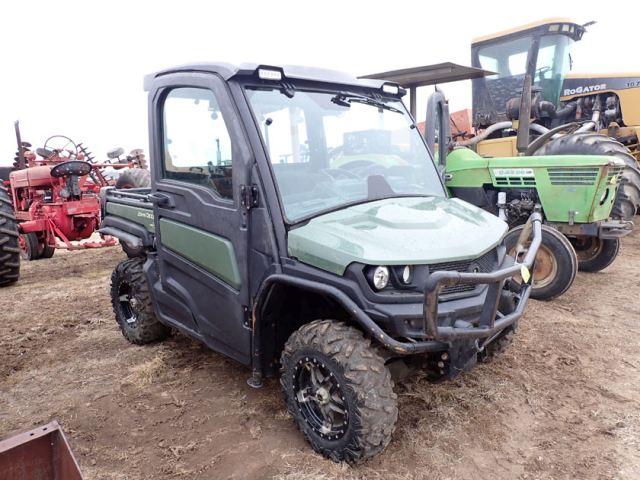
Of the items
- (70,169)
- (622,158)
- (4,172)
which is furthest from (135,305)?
(4,172)

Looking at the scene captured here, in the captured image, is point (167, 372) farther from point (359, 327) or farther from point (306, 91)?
point (306, 91)

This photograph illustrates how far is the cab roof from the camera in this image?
275 centimetres

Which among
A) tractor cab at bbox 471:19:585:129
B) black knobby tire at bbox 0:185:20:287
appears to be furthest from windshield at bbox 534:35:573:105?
black knobby tire at bbox 0:185:20:287

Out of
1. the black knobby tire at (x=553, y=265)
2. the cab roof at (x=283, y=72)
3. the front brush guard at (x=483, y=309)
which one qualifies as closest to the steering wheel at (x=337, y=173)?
the cab roof at (x=283, y=72)

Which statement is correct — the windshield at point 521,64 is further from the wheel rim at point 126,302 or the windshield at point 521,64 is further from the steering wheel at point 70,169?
the wheel rim at point 126,302

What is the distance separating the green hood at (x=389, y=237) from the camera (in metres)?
2.41

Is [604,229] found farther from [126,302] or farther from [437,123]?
[126,302]

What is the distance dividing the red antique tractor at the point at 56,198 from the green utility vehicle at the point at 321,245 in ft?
16.2

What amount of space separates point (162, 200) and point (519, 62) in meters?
7.66

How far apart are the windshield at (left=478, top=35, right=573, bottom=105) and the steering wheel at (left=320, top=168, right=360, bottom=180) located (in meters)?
6.97

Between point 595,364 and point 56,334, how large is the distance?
186 inches

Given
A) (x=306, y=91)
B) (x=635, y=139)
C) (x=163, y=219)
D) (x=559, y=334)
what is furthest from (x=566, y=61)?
(x=163, y=219)

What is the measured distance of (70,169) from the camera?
25.1ft

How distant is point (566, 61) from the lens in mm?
8688
